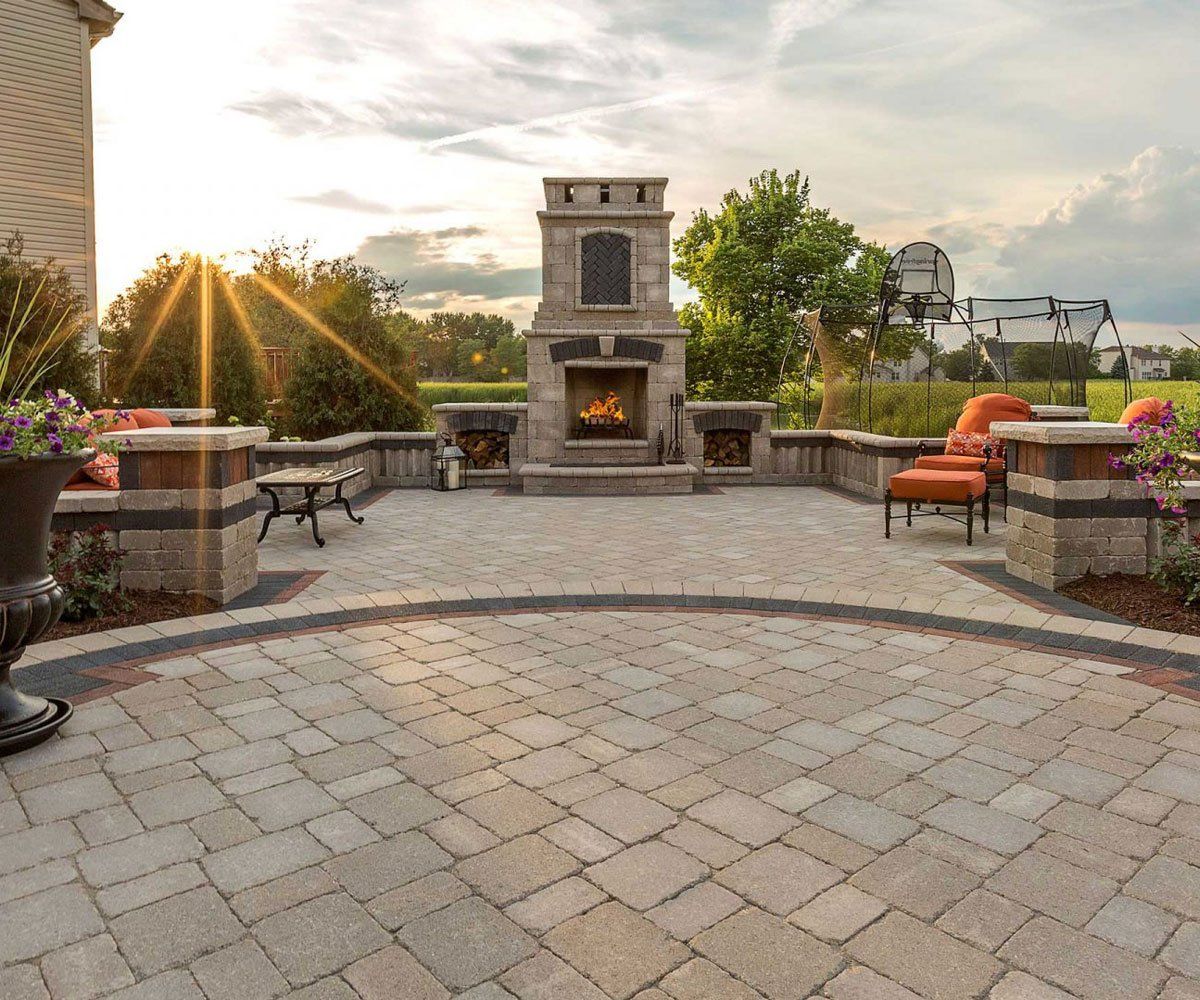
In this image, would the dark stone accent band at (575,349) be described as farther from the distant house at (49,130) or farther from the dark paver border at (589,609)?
the distant house at (49,130)

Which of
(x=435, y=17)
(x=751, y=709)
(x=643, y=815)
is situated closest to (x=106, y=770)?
(x=643, y=815)

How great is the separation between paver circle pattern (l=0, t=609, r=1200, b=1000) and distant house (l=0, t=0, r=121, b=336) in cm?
1502

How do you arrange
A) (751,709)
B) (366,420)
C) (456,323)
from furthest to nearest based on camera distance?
(456,323)
(366,420)
(751,709)

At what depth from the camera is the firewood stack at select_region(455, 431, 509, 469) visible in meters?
14.1

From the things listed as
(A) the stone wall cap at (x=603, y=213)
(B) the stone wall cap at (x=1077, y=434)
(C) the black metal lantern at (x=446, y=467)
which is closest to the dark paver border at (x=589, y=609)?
(B) the stone wall cap at (x=1077, y=434)

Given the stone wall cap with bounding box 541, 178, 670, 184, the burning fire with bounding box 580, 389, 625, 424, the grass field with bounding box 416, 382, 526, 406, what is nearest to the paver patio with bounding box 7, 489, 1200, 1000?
the burning fire with bounding box 580, 389, 625, 424

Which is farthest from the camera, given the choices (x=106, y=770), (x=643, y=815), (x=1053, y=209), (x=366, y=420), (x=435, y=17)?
(x=366, y=420)

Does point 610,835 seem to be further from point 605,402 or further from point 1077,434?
point 605,402

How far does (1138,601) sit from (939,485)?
267cm

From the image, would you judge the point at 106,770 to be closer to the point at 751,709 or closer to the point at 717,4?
the point at 751,709

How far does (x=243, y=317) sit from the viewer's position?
631 inches

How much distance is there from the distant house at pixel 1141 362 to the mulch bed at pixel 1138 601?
10903 millimetres

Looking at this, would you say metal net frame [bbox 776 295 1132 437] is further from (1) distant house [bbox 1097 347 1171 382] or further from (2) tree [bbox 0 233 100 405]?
(2) tree [bbox 0 233 100 405]

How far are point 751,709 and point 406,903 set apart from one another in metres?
1.95
